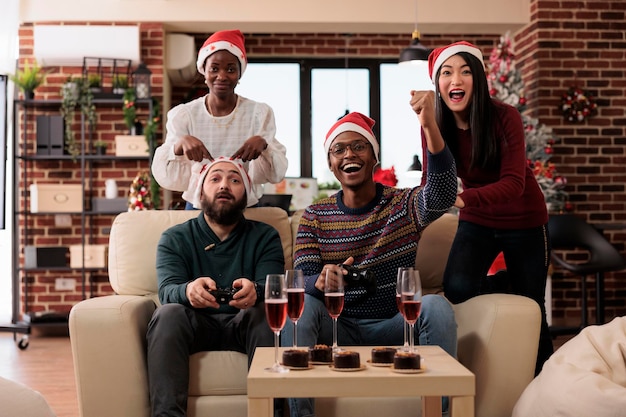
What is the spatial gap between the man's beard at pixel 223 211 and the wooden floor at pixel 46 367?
125 centimetres

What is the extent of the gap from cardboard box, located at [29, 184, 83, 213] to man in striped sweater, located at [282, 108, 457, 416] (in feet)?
12.8

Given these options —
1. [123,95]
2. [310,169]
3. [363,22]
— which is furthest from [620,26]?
[123,95]

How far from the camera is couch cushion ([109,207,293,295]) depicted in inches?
121

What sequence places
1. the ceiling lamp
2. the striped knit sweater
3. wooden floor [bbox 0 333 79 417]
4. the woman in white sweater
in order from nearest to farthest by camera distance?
1. the striped knit sweater
2. the woman in white sweater
3. wooden floor [bbox 0 333 79 417]
4. the ceiling lamp

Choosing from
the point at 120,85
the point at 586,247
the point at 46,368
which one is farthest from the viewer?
the point at 120,85

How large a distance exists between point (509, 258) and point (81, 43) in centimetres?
447

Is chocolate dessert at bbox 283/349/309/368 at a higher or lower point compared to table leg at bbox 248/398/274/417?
higher

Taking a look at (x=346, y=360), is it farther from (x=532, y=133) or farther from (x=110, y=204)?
(x=110, y=204)

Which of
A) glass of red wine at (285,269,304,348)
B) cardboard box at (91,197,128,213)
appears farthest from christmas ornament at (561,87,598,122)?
glass of red wine at (285,269,304,348)

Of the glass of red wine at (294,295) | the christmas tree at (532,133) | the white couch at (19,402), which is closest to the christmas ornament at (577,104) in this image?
the christmas tree at (532,133)

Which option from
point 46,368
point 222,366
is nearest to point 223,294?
point 222,366

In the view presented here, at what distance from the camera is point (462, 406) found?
6.37 feet

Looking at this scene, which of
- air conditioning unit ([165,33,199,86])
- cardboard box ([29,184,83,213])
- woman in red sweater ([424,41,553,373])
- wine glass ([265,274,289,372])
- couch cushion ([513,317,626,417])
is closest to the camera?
wine glass ([265,274,289,372])

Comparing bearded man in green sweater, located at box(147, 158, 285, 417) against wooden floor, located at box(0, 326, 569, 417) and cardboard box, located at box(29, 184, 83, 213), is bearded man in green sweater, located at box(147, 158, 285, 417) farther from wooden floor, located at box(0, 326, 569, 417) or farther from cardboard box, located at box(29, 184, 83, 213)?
cardboard box, located at box(29, 184, 83, 213)
